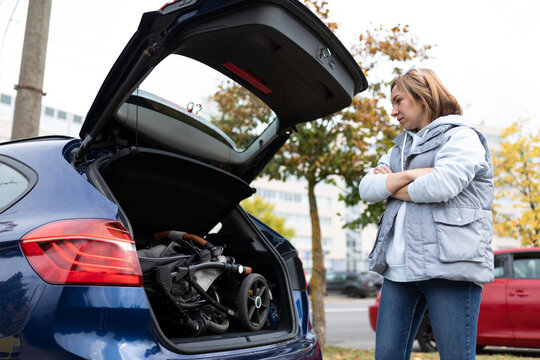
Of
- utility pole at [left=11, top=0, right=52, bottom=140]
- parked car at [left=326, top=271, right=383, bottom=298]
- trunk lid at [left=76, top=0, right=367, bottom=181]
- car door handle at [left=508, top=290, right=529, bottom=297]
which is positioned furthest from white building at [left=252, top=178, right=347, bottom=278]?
trunk lid at [left=76, top=0, right=367, bottom=181]

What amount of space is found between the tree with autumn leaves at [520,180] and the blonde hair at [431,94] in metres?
15.0

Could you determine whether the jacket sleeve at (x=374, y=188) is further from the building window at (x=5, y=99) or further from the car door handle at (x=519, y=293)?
the car door handle at (x=519, y=293)

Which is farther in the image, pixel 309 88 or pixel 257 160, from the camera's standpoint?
pixel 257 160

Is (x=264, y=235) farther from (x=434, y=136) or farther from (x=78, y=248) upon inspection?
(x=78, y=248)

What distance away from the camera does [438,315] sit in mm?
2068

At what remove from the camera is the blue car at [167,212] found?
160 centimetres

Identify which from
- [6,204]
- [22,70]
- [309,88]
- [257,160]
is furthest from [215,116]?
[6,204]

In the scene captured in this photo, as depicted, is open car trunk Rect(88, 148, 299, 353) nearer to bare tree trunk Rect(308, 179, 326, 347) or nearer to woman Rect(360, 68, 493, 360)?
woman Rect(360, 68, 493, 360)

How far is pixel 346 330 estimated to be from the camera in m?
11.5

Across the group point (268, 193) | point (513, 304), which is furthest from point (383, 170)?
point (268, 193)

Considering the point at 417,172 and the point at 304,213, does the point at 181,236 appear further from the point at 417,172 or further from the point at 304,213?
the point at 304,213

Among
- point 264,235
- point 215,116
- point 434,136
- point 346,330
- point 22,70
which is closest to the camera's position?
point 434,136

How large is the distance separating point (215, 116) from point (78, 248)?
624 centimetres

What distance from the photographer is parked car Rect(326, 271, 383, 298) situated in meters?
29.2
